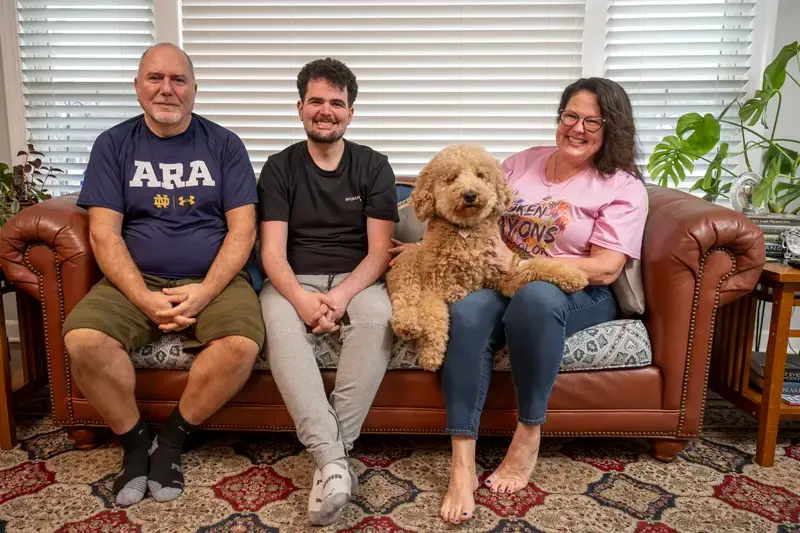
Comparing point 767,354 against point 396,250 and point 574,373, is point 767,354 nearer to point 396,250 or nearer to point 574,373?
point 574,373

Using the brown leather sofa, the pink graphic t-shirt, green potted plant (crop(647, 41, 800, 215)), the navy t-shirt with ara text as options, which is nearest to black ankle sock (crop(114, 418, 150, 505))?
the brown leather sofa

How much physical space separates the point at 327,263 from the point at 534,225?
0.68 m

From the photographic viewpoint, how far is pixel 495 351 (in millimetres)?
1671

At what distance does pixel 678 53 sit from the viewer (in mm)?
2670

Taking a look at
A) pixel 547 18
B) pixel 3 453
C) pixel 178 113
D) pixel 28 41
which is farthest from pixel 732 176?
pixel 28 41

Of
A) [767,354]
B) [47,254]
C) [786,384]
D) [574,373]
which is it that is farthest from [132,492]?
[786,384]

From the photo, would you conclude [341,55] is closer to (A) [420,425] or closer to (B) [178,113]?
(B) [178,113]

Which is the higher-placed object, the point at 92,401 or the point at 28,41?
the point at 28,41

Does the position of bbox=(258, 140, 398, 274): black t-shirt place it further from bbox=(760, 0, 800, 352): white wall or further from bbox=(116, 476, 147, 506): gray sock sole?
bbox=(760, 0, 800, 352): white wall

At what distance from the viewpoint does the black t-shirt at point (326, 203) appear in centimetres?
187

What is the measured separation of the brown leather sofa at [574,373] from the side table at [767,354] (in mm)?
135

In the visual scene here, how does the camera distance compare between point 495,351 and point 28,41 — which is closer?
point 495,351

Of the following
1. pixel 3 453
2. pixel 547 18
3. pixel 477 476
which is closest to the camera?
pixel 477 476

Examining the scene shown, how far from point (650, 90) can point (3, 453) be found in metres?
2.99
